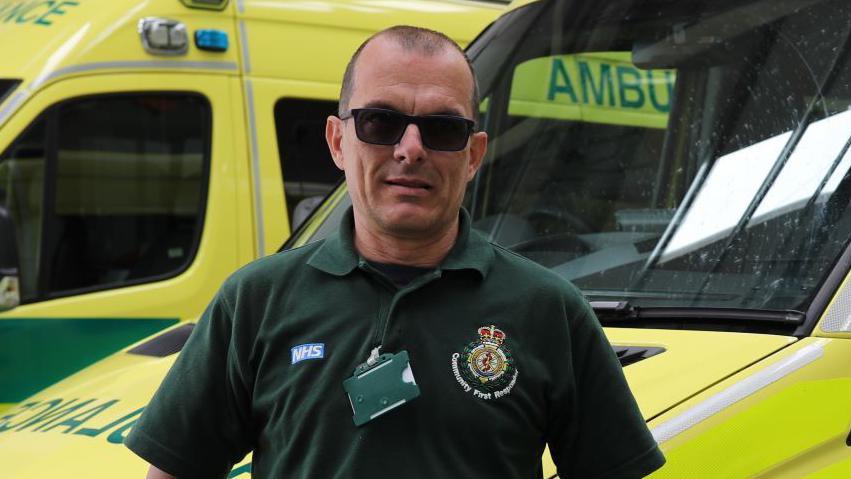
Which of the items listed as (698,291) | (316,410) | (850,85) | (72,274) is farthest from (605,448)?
(72,274)

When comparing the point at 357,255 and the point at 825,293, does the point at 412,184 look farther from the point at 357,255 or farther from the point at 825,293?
the point at 825,293

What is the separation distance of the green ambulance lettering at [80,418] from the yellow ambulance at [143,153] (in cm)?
176

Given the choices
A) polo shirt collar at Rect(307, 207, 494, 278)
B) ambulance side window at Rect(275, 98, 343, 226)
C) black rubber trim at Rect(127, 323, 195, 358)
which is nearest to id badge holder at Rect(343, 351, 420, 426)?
polo shirt collar at Rect(307, 207, 494, 278)

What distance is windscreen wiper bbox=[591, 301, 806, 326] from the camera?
2.60 meters

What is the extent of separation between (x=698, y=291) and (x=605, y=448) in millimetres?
1014

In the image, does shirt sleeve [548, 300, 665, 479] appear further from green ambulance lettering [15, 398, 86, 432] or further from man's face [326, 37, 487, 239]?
green ambulance lettering [15, 398, 86, 432]

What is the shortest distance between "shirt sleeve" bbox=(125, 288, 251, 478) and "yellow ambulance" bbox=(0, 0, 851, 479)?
548 millimetres

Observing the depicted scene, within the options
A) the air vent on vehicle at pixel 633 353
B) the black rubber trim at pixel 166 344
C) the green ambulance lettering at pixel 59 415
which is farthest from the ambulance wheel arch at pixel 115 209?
the air vent on vehicle at pixel 633 353

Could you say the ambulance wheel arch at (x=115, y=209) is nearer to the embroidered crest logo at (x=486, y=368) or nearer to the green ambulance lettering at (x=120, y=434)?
the green ambulance lettering at (x=120, y=434)

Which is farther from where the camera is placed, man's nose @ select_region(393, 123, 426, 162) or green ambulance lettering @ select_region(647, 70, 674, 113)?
green ambulance lettering @ select_region(647, 70, 674, 113)

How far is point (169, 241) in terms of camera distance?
5.34 m

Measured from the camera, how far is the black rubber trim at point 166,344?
3.47 meters

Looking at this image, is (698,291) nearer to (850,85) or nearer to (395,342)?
(850,85)

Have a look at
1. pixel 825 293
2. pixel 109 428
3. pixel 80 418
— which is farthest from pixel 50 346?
pixel 825 293
